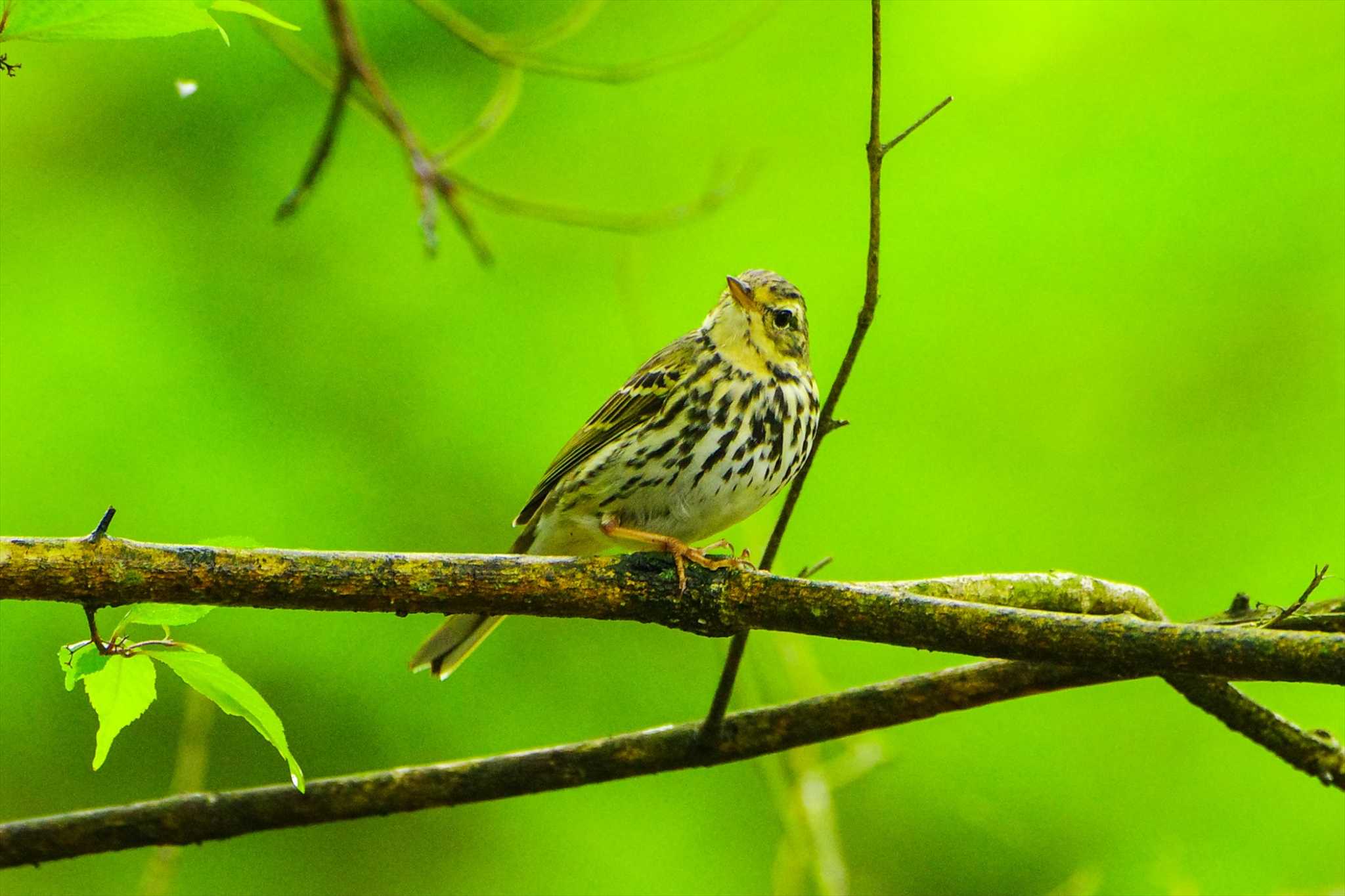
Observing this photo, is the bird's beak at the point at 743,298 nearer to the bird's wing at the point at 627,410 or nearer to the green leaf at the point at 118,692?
the bird's wing at the point at 627,410

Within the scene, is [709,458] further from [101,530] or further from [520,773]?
[101,530]

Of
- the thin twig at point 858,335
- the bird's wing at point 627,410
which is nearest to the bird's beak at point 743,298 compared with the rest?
the bird's wing at point 627,410

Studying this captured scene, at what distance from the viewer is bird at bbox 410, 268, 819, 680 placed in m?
2.89

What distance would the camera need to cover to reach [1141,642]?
168 cm

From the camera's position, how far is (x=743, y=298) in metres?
3.16

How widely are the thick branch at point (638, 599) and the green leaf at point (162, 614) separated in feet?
0.11

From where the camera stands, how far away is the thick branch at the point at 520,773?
223 cm

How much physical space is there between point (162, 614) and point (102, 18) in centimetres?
72

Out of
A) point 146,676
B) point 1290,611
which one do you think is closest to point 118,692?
point 146,676

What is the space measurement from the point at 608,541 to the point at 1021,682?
3.77 ft

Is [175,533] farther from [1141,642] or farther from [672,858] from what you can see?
[1141,642]

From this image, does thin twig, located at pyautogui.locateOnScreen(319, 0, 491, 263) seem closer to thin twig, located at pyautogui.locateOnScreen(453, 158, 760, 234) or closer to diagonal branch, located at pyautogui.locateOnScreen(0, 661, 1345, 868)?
thin twig, located at pyautogui.locateOnScreen(453, 158, 760, 234)

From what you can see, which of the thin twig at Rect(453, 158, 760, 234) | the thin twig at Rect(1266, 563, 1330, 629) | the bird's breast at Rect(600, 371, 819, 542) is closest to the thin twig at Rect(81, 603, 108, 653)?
the bird's breast at Rect(600, 371, 819, 542)

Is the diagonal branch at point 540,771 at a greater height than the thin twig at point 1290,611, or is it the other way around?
the thin twig at point 1290,611
